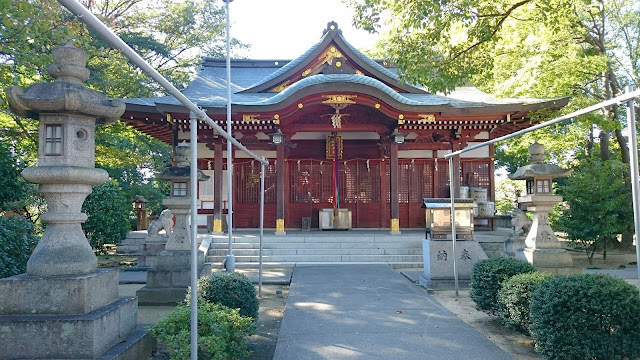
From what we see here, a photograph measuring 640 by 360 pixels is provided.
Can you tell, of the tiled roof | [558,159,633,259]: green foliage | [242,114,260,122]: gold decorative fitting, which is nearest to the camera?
[558,159,633,259]: green foliage

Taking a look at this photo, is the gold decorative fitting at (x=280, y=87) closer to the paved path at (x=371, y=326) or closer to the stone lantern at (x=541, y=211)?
the paved path at (x=371, y=326)

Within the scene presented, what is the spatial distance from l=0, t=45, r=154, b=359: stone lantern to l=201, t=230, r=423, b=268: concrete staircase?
6.85 metres

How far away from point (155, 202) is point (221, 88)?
10.2m

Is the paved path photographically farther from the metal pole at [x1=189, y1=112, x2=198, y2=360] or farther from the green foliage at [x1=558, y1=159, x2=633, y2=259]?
the green foliage at [x1=558, y1=159, x2=633, y2=259]

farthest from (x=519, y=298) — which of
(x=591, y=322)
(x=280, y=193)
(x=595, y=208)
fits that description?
(x=280, y=193)

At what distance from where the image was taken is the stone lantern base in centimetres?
→ 343

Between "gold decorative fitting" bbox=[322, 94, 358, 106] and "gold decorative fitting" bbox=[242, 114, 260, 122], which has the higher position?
"gold decorative fitting" bbox=[322, 94, 358, 106]

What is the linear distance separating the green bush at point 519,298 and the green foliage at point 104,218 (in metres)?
11.1

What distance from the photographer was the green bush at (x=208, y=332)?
3654mm

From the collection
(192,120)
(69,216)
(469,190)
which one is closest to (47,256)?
(69,216)

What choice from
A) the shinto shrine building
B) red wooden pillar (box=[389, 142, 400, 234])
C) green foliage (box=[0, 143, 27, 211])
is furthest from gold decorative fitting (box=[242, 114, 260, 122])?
green foliage (box=[0, 143, 27, 211])

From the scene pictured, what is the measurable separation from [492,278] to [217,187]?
32.5ft

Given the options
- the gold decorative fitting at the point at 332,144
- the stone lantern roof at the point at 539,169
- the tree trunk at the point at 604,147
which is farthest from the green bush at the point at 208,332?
the tree trunk at the point at 604,147

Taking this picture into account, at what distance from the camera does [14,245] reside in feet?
20.5
